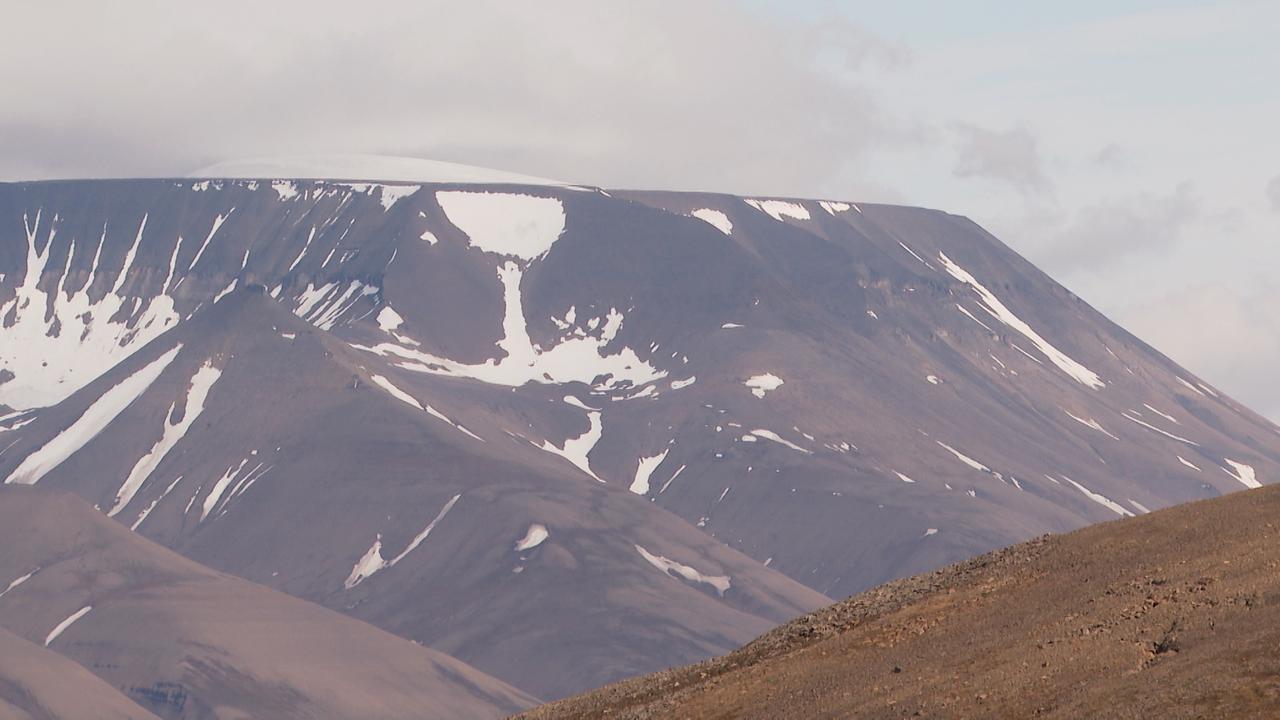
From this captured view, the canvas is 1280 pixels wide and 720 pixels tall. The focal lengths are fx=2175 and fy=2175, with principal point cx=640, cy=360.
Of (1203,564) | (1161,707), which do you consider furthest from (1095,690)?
(1203,564)

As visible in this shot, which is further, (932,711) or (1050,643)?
(1050,643)

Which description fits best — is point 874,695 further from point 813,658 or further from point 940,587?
point 940,587

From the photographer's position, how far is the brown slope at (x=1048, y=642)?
50500 millimetres

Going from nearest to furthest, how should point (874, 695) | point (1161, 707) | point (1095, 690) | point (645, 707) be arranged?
point (1161, 707)
point (1095, 690)
point (874, 695)
point (645, 707)

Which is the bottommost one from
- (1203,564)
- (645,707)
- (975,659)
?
(645,707)

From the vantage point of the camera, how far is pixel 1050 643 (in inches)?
2238

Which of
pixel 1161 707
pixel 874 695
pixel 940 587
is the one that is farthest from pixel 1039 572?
pixel 1161 707

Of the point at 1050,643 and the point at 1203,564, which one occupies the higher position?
the point at 1203,564

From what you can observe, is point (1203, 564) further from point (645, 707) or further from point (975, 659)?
point (645, 707)

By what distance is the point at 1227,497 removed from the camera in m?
69.2

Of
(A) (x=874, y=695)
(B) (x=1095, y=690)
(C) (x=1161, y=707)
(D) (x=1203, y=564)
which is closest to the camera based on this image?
(C) (x=1161, y=707)

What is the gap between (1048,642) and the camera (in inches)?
2243

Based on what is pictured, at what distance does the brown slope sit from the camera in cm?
5050

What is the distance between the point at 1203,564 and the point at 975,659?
7.90 metres
